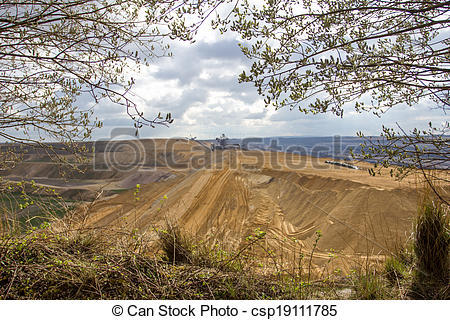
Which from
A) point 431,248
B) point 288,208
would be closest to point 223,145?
point 288,208

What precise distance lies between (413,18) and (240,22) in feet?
7.33

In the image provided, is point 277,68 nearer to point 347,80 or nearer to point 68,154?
point 347,80

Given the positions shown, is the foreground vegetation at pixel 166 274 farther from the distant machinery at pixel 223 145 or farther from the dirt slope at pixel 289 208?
the distant machinery at pixel 223 145

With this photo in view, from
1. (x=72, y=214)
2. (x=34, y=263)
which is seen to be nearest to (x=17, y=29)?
(x=72, y=214)

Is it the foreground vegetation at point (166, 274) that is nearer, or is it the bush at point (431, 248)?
the foreground vegetation at point (166, 274)

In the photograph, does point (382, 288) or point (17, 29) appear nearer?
point (382, 288)

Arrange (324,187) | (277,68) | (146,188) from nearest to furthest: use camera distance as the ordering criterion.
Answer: (277,68) → (324,187) → (146,188)

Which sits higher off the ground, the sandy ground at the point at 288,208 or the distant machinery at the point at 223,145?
the distant machinery at the point at 223,145

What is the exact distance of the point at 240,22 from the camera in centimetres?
344

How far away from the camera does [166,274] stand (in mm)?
2945

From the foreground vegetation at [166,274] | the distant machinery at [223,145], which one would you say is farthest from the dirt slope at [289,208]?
the distant machinery at [223,145]

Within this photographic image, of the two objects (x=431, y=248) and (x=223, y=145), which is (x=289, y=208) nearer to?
(x=431, y=248)

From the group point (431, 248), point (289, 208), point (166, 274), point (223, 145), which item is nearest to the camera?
point (166, 274)

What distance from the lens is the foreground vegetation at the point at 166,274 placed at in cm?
279
